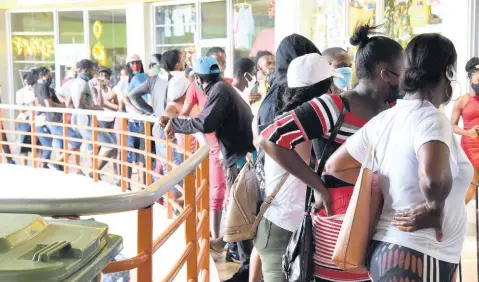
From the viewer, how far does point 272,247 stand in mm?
3180

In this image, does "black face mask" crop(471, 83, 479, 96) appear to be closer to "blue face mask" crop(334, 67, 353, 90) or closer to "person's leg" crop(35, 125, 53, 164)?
"blue face mask" crop(334, 67, 353, 90)

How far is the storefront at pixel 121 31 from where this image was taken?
46.9ft

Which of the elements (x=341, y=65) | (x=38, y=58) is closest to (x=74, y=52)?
(x=38, y=58)

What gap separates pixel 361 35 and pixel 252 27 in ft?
37.9

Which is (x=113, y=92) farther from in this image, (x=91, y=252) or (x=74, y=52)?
(x=91, y=252)

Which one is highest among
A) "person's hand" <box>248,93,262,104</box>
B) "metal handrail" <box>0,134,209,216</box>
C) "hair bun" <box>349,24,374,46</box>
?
"hair bun" <box>349,24,374,46</box>

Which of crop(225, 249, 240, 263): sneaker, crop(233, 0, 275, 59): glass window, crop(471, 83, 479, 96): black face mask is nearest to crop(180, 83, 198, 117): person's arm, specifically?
crop(225, 249, 240, 263): sneaker

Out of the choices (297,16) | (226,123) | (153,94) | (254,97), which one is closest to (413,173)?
(226,123)

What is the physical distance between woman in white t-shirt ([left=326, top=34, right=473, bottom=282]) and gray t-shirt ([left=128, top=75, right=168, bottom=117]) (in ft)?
17.9

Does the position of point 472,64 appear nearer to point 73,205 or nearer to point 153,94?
point 153,94

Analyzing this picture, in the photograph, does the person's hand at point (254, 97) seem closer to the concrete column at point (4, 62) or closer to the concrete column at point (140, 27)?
the concrete column at point (140, 27)

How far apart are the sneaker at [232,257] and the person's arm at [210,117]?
122 centimetres

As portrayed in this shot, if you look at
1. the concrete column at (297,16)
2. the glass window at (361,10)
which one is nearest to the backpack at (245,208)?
the glass window at (361,10)

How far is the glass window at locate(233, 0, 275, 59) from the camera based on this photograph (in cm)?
1368
